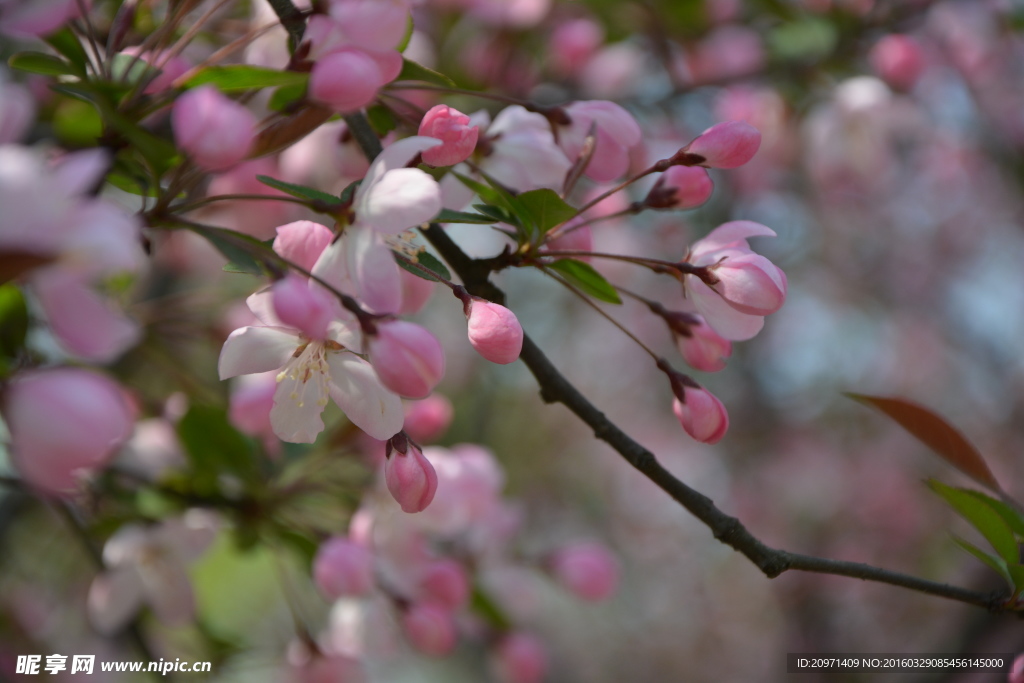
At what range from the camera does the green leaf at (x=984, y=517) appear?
76 centimetres

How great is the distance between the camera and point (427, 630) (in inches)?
46.5

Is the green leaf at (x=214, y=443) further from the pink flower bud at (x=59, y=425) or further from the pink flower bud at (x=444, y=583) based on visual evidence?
the pink flower bud at (x=59, y=425)

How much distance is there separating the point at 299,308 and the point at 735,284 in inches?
15.3

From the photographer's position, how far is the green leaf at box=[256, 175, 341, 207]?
0.63 metres

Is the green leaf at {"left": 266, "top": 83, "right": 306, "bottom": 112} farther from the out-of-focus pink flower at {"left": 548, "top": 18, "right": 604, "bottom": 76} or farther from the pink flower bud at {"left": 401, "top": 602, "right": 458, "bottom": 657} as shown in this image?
the out-of-focus pink flower at {"left": 548, "top": 18, "right": 604, "bottom": 76}

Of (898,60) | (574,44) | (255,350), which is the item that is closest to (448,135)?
(255,350)

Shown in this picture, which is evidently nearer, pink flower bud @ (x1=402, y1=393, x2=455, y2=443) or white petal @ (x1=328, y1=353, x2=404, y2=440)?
white petal @ (x1=328, y1=353, x2=404, y2=440)

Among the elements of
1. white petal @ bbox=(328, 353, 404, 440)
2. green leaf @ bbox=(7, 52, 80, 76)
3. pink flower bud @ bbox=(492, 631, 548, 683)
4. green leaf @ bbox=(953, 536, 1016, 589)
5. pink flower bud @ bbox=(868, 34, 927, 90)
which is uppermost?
green leaf @ bbox=(7, 52, 80, 76)

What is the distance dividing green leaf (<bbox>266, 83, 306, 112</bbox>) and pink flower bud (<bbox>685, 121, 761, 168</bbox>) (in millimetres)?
388

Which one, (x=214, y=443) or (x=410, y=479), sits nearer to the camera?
(x=410, y=479)

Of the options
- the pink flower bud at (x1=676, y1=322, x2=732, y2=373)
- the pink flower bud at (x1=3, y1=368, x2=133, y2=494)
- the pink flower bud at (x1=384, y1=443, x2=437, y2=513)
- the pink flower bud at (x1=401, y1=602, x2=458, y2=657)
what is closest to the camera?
the pink flower bud at (x1=3, y1=368, x2=133, y2=494)

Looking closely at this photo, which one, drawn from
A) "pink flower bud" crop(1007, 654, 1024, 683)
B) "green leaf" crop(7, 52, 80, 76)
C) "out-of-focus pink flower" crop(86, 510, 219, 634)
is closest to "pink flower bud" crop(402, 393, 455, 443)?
"out-of-focus pink flower" crop(86, 510, 219, 634)

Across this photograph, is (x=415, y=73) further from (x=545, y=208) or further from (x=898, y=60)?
(x=898, y=60)

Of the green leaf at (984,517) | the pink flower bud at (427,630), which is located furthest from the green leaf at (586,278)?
the pink flower bud at (427,630)
